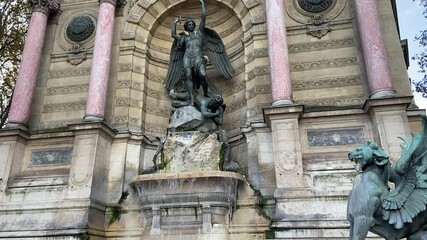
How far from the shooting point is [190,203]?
8.86m

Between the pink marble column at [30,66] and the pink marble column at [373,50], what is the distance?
34.0ft

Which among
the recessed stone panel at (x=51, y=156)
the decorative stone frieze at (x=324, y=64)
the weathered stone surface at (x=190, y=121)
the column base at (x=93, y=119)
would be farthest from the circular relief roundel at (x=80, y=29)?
the decorative stone frieze at (x=324, y=64)

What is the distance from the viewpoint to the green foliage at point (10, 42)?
644 inches

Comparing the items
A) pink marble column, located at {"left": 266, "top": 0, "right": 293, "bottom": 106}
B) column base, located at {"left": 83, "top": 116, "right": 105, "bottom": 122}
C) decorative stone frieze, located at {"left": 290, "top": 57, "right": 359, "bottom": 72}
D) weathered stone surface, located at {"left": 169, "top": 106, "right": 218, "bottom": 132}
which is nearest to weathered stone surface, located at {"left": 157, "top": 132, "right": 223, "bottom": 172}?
weathered stone surface, located at {"left": 169, "top": 106, "right": 218, "bottom": 132}

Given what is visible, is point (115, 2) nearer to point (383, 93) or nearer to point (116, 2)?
point (116, 2)

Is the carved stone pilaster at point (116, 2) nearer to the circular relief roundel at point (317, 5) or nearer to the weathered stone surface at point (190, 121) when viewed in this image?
the weathered stone surface at point (190, 121)

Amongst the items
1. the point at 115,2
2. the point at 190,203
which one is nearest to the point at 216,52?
the point at 115,2

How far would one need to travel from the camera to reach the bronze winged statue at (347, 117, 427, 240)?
4273 millimetres

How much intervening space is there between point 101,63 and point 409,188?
9557mm

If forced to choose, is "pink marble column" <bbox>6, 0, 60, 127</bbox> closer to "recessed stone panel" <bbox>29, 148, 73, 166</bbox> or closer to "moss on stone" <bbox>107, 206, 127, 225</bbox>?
"recessed stone panel" <bbox>29, 148, 73, 166</bbox>

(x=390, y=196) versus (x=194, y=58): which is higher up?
(x=194, y=58)

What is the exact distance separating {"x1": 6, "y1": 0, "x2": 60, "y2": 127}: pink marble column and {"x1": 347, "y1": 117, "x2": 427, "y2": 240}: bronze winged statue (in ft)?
34.2

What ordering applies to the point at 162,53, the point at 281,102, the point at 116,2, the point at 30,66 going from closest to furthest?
the point at 281,102
the point at 30,66
the point at 116,2
the point at 162,53

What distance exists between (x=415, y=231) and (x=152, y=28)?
1120cm
